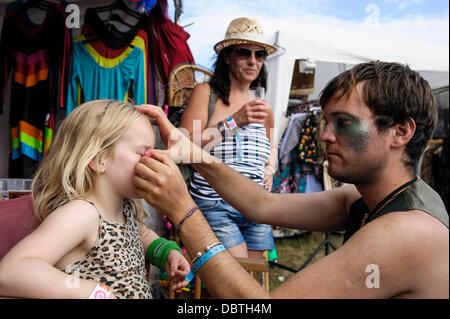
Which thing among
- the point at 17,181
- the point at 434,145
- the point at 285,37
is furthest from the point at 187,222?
the point at 434,145

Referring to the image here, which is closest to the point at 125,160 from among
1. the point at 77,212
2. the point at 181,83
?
the point at 77,212

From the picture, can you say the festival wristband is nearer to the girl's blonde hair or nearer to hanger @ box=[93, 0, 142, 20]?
the girl's blonde hair

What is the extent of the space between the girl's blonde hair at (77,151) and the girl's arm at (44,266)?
167mm

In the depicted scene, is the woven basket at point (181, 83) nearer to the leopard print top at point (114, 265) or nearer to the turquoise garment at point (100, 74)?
the turquoise garment at point (100, 74)

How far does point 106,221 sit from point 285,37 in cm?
379

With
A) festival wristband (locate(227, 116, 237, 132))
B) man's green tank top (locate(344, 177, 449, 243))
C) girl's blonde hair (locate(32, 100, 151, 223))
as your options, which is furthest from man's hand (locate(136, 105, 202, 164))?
man's green tank top (locate(344, 177, 449, 243))

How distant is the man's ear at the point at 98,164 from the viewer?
1249mm

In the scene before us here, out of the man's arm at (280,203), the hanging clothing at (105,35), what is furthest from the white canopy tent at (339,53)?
the man's arm at (280,203)

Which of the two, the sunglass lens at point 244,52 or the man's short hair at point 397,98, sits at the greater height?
the sunglass lens at point 244,52

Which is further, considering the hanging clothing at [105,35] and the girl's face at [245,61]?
the hanging clothing at [105,35]

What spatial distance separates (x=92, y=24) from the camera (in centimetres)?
280

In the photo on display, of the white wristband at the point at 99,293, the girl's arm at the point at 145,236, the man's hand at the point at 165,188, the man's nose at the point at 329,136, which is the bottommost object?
the girl's arm at the point at 145,236

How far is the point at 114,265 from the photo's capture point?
47.9 inches
